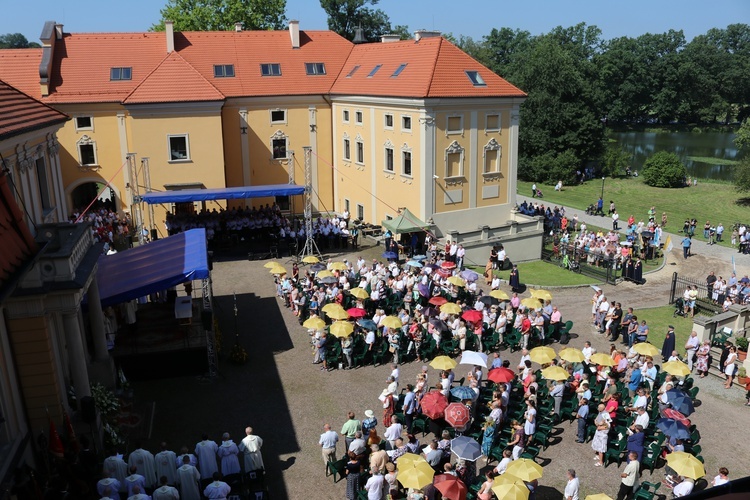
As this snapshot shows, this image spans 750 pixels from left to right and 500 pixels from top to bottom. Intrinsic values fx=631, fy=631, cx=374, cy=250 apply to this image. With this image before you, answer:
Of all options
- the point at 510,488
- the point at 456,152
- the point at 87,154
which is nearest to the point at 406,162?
the point at 456,152

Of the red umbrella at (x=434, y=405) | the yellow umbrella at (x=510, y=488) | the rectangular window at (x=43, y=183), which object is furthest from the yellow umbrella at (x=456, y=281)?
the rectangular window at (x=43, y=183)

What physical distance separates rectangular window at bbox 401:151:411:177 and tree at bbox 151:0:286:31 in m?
28.6

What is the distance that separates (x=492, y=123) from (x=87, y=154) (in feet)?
76.9

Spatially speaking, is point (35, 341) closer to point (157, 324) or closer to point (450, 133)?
point (157, 324)

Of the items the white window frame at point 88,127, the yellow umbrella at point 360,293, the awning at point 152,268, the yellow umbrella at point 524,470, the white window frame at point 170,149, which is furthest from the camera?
Result: the white window frame at point 88,127

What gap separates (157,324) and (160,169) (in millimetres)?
17179

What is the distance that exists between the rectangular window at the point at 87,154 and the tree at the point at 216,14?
21.4 m

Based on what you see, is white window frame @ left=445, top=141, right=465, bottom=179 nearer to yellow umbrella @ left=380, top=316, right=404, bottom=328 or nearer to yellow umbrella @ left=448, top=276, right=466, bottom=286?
yellow umbrella @ left=448, top=276, right=466, bottom=286

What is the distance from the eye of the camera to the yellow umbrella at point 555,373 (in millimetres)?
16203

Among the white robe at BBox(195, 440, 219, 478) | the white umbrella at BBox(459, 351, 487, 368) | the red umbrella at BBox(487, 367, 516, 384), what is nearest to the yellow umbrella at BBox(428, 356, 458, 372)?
the white umbrella at BBox(459, 351, 487, 368)

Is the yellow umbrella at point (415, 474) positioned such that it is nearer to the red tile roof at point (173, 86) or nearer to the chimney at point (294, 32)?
the red tile roof at point (173, 86)

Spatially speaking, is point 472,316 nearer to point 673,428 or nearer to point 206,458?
point 673,428

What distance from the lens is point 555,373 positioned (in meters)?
16.3

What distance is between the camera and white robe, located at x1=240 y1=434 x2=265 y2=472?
1344 centimetres
